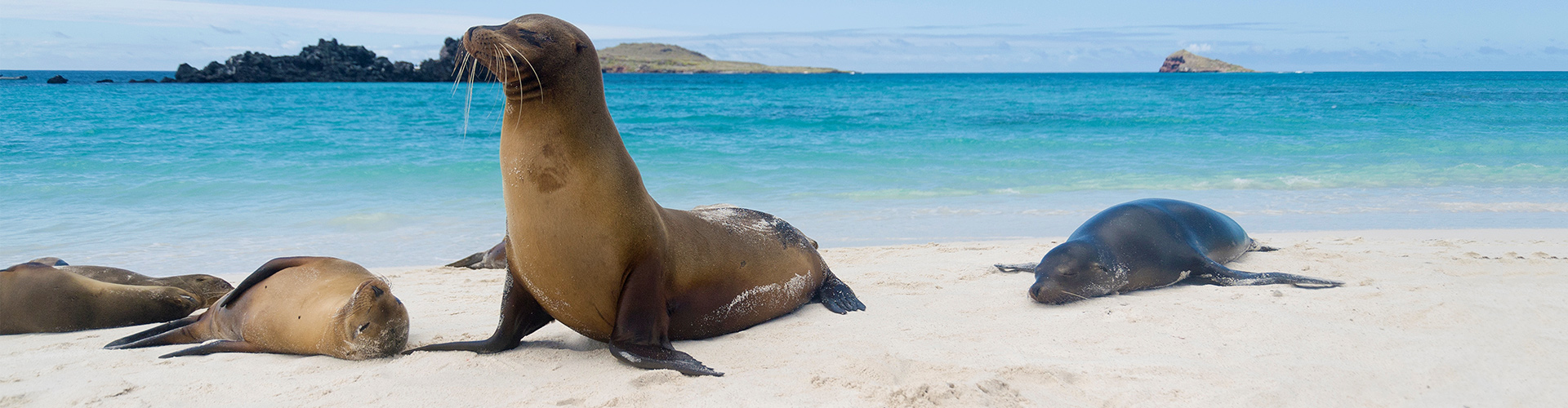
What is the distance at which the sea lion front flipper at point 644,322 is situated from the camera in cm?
294

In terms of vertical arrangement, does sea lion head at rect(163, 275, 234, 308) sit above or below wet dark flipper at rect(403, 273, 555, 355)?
below

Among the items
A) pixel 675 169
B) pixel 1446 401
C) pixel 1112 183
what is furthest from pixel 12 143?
pixel 1446 401

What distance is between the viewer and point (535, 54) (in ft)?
9.07

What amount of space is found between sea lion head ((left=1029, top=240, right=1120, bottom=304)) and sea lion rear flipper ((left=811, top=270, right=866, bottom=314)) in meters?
0.81

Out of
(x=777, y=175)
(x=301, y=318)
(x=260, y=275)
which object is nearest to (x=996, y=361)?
(x=301, y=318)

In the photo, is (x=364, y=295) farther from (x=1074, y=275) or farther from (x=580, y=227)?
(x=1074, y=275)

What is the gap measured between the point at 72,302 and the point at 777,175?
8754mm

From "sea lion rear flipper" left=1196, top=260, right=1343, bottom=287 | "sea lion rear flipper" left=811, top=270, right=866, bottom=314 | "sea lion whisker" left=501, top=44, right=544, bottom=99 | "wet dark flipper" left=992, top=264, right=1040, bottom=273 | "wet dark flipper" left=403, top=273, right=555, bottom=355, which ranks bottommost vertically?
"wet dark flipper" left=992, top=264, right=1040, bottom=273

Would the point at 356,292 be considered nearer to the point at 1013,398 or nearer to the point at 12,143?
the point at 1013,398

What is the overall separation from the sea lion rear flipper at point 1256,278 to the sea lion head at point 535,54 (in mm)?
3241

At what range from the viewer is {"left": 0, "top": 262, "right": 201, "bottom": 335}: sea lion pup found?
399 cm

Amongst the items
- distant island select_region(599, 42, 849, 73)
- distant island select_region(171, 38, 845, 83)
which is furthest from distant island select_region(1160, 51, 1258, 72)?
distant island select_region(171, 38, 845, 83)

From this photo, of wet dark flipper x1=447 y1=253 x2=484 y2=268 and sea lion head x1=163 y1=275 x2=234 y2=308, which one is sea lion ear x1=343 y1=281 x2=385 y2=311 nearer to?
sea lion head x1=163 y1=275 x2=234 y2=308

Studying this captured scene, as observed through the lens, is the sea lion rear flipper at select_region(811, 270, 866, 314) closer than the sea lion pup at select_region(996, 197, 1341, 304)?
Yes
